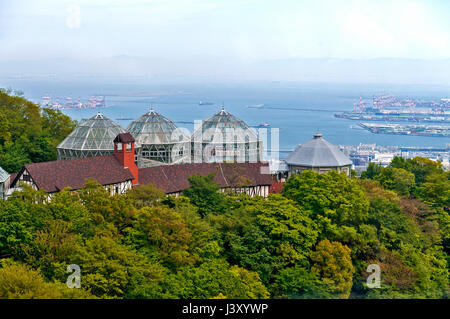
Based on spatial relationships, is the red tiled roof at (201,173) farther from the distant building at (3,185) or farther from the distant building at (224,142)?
the distant building at (3,185)

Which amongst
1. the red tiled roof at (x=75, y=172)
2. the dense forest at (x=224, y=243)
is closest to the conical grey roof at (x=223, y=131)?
the dense forest at (x=224, y=243)

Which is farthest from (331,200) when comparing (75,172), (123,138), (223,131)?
(223,131)

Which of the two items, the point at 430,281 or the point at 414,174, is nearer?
the point at 430,281

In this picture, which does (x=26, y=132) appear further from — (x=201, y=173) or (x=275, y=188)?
(x=275, y=188)

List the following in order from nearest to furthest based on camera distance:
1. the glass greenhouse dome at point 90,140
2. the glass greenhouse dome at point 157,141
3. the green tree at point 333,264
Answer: the green tree at point 333,264
the glass greenhouse dome at point 90,140
the glass greenhouse dome at point 157,141
